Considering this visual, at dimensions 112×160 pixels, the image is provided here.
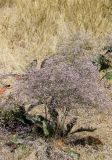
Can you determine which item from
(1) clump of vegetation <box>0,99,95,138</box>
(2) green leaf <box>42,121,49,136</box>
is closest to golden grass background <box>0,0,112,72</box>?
(1) clump of vegetation <box>0,99,95,138</box>

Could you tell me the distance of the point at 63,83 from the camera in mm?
6195

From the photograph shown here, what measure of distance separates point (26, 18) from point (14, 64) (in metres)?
1.44

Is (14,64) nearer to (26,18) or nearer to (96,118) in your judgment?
(26,18)

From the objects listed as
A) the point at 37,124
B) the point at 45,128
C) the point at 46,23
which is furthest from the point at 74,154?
the point at 46,23

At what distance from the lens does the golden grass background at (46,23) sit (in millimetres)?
9578

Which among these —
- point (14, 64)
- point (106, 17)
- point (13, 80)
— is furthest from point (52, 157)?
point (106, 17)

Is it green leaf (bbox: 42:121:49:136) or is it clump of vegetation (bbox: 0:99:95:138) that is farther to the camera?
clump of vegetation (bbox: 0:99:95:138)

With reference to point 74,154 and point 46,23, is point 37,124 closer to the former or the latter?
point 74,154

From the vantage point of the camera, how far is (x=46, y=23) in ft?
32.6

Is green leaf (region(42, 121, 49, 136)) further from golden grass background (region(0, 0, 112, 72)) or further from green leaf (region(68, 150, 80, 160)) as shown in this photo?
golden grass background (region(0, 0, 112, 72))

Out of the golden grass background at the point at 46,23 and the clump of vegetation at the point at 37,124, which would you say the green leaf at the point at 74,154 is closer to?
the clump of vegetation at the point at 37,124

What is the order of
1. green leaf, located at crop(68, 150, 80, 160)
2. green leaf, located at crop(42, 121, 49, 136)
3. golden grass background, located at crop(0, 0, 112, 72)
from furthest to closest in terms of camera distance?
golden grass background, located at crop(0, 0, 112, 72) < green leaf, located at crop(42, 121, 49, 136) < green leaf, located at crop(68, 150, 80, 160)

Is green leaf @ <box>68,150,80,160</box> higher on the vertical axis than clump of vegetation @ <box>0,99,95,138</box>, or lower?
lower

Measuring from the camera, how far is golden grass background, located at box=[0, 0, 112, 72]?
9.58m
